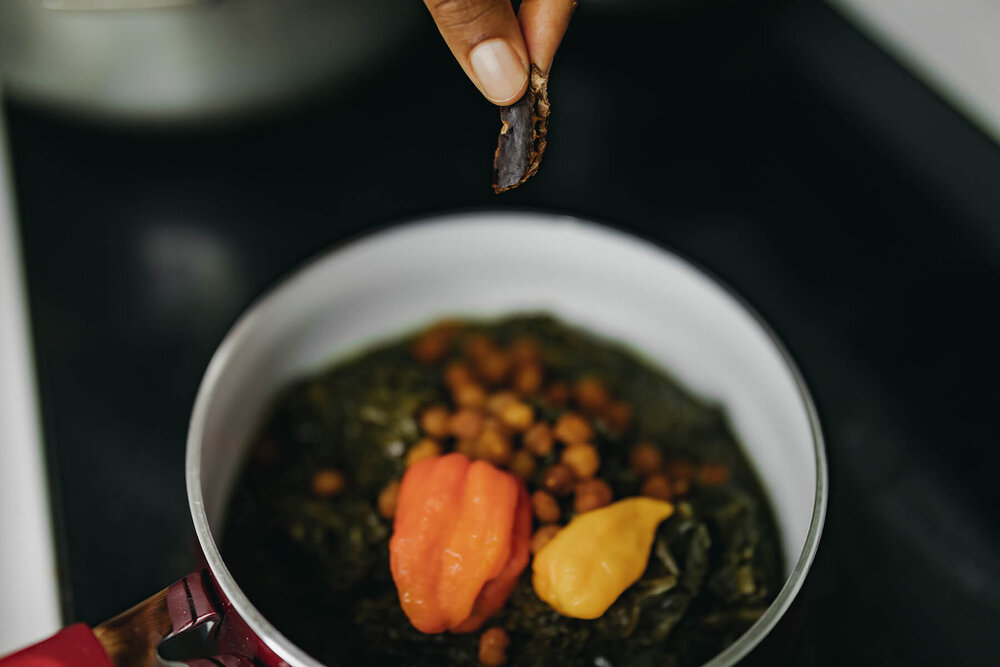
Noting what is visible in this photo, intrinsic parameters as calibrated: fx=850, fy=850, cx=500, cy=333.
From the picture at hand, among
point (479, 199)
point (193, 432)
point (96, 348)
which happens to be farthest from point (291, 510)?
point (479, 199)

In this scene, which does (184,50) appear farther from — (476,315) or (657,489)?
(657,489)

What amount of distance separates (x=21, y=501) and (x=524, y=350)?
467 millimetres

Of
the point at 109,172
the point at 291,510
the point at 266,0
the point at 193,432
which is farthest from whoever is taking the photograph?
the point at 109,172

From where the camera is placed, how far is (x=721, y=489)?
723 mm

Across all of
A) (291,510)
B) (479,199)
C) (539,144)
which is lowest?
(291,510)

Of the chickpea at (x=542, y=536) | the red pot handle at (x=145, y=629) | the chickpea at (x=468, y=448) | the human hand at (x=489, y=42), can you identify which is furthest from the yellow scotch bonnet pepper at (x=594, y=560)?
the human hand at (x=489, y=42)

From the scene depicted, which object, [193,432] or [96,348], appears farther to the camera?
[96,348]

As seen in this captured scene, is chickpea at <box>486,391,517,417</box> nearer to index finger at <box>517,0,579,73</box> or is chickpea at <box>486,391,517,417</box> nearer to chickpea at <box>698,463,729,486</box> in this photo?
chickpea at <box>698,463,729,486</box>

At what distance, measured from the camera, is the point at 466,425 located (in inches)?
29.4

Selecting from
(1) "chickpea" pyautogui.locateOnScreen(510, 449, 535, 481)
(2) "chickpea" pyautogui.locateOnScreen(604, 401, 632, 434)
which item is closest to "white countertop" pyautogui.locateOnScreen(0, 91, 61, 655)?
(1) "chickpea" pyautogui.locateOnScreen(510, 449, 535, 481)

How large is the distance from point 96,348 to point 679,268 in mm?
575

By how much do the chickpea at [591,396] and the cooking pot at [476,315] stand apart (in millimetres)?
58

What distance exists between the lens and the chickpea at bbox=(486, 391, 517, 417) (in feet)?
2.53

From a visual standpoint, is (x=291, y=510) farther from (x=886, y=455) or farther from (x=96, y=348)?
(x=886, y=455)
